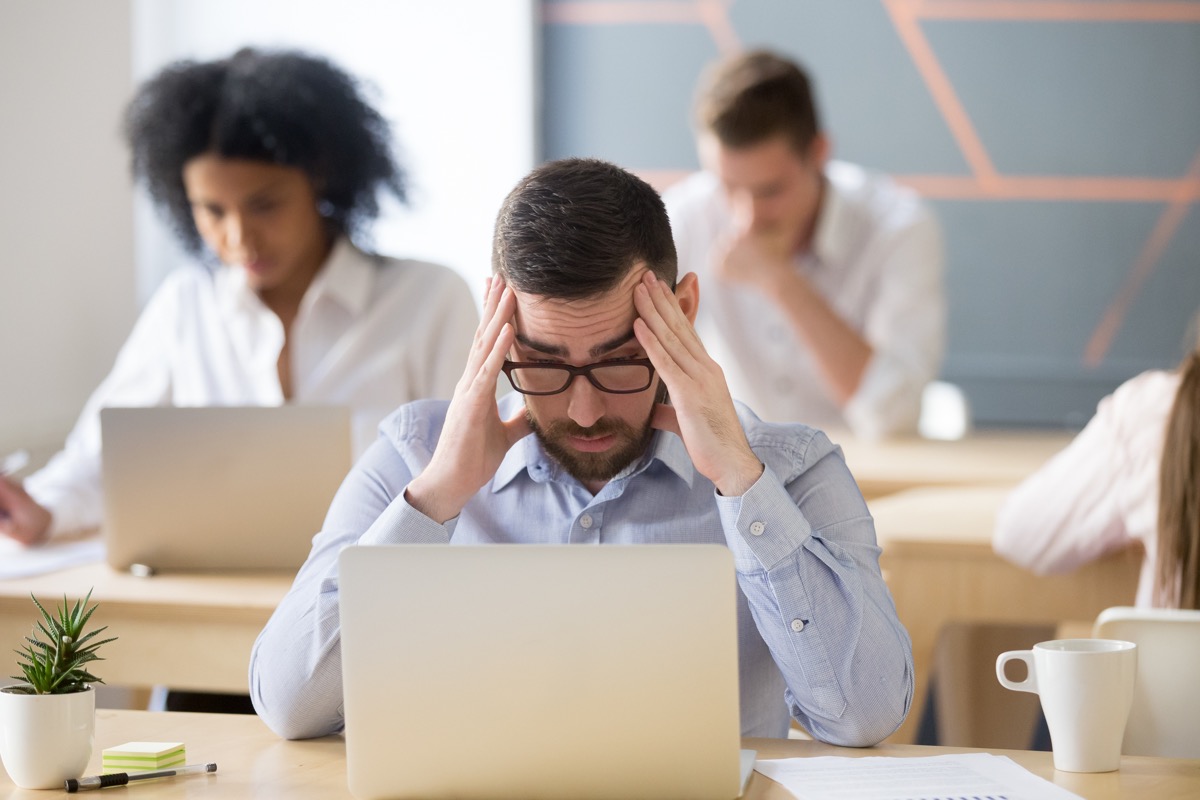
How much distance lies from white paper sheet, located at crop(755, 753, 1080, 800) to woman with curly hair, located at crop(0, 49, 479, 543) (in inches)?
64.3

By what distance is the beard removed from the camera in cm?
157

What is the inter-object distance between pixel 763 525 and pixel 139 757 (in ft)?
2.03

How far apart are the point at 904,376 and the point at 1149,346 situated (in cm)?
119

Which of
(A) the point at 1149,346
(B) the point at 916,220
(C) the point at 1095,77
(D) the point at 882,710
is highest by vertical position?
(C) the point at 1095,77

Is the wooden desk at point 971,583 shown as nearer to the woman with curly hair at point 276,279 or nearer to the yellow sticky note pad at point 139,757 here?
the woman with curly hair at point 276,279

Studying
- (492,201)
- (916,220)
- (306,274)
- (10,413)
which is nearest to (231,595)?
(306,274)

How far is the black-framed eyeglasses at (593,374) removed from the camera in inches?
60.5

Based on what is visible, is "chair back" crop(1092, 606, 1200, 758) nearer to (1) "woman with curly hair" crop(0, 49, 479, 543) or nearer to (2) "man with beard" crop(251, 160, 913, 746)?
(2) "man with beard" crop(251, 160, 913, 746)

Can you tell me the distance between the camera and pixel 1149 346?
13.7 feet

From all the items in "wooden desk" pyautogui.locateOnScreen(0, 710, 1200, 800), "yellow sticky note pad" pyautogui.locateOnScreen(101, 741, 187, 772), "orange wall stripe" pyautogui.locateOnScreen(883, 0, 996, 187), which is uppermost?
"orange wall stripe" pyautogui.locateOnScreen(883, 0, 996, 187)

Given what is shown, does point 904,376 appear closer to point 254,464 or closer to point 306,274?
point 306,274

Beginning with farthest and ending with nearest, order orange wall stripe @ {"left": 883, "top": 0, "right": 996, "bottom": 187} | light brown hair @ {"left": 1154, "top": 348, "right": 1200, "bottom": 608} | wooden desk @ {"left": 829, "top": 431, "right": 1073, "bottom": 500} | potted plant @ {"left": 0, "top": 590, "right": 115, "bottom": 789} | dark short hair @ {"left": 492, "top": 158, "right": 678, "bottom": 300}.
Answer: orange wall stripe @ {"left": 883, "top": 0, "right": 996, "bottom": 187}
wooden desk @ {"left": 829, "top": 431, "right": 1073, "bottom": 500}
light brown hair @ {"left": 1154, "top": 348, "right": 1200, "bottom": 608}
dark short hair @ {"left": 492, "top": 158, "right": 678, "bottom": 300}
potted plant @ {"left": 0, "top": 590, "right": 115, "bottom": 789}

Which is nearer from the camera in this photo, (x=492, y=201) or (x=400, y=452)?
(x=400, y=452)

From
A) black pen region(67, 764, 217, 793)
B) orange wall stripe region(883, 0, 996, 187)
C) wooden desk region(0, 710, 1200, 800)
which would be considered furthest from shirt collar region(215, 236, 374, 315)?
orange wall stripe region(883, 0, 996, 187)
